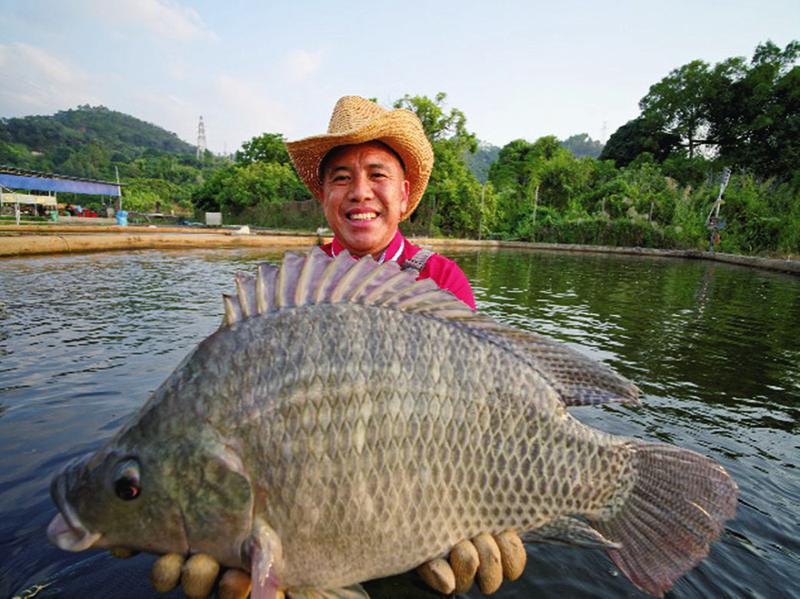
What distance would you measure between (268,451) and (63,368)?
18.2ft

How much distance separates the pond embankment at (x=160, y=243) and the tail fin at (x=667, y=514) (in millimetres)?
18326

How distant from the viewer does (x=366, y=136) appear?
2.54 meters

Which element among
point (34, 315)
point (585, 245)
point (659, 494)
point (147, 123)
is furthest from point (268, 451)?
point (147, 123)

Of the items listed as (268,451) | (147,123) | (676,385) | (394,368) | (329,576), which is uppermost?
(147,123)

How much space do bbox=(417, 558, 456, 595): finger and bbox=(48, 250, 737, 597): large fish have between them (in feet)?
0.21

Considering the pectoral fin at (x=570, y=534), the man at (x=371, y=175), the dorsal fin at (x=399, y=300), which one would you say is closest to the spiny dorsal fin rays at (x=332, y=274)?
the dorsal fin at (x=399, y=300)

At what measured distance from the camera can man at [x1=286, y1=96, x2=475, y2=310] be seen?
8.59ft

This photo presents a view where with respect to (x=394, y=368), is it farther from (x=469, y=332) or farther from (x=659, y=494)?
(x=659, y=494)

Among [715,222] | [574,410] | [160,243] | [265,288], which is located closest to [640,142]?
[715,222]

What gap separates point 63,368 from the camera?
5.45m

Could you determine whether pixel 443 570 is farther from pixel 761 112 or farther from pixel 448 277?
pixel 761 112

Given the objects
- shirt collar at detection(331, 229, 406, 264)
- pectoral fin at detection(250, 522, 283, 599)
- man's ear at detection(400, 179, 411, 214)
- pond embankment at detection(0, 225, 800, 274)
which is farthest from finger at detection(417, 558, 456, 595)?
pond embankment at detection(0, 225, 800, 274)

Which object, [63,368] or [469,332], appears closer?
[469,332]

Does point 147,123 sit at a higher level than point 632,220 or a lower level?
higher
